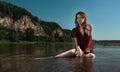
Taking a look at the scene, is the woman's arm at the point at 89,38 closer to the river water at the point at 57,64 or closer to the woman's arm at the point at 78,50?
the woman's arm at the point at 78,50

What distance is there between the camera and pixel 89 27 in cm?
1952

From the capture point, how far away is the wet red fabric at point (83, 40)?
65.2 ft

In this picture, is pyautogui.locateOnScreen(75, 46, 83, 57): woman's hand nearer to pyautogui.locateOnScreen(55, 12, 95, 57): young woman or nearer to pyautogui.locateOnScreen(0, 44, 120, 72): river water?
pyautogui.locateOnScreen(55, 12, 95, 57): young woman

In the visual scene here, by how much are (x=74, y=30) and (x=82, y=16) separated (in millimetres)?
1269

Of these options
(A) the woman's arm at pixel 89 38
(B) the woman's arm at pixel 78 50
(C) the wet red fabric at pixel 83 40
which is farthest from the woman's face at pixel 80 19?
(B) the woman's arm at pixel 78 50

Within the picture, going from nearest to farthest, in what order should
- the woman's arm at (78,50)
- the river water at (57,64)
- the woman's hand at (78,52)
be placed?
the river water at (57,64)
the woman's arm at (78,50)
the woman's hand at (78,52)

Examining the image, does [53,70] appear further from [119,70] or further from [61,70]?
[119,70]

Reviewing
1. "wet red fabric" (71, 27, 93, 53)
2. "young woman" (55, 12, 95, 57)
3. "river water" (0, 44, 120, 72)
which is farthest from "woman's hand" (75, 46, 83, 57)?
"river water" (0, 44, 120, 72)

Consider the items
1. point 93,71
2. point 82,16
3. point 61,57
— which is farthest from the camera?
point 61,57

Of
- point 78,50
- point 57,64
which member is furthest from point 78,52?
point 57,64

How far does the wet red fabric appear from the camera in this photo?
65.2 feet

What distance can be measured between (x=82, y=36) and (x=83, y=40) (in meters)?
0.28

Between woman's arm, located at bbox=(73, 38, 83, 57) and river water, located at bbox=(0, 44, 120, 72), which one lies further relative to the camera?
woman's arm, located at bbox=(73, 38, 83, 57)

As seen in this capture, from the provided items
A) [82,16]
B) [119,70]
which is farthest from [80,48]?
[119,70]
